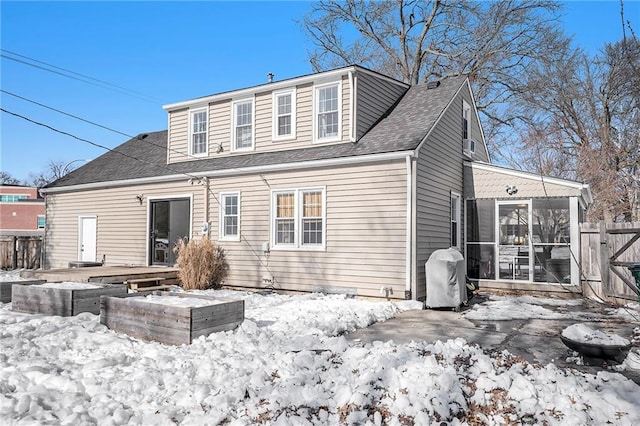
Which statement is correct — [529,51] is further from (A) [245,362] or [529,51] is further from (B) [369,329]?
(A) [245,362]

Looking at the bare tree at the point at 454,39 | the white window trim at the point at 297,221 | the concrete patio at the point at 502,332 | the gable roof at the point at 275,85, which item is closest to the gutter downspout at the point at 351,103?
the gable roof at the point at 275,85

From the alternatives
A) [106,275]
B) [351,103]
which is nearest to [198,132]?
[351,103]

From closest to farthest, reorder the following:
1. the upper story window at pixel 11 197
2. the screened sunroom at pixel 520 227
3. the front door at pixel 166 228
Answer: the screened sunroom at pixel 520 227 → the front door at pixel 166 228 → the upper story window at pixel 11 197

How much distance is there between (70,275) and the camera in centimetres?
1012

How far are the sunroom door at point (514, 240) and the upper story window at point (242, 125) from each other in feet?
23.1

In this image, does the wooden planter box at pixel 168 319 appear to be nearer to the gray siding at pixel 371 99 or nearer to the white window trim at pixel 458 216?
the gray siding at pixel 371 99

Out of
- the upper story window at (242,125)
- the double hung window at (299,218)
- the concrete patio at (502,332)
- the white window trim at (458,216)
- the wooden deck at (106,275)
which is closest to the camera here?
the concrete patio at (502,332)

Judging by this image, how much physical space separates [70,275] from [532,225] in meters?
11.0

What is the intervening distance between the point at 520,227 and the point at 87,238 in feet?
44.6

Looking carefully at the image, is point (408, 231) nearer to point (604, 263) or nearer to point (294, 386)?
point (604, 263)

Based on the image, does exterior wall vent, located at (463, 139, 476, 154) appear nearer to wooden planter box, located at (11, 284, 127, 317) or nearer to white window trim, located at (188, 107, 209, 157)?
white window trim, located at (188, 107, 209, 157)

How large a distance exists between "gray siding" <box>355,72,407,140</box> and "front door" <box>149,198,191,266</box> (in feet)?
20.3

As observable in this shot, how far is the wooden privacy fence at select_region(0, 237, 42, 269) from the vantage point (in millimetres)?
17219

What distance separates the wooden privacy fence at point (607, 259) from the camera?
9.41 metres
